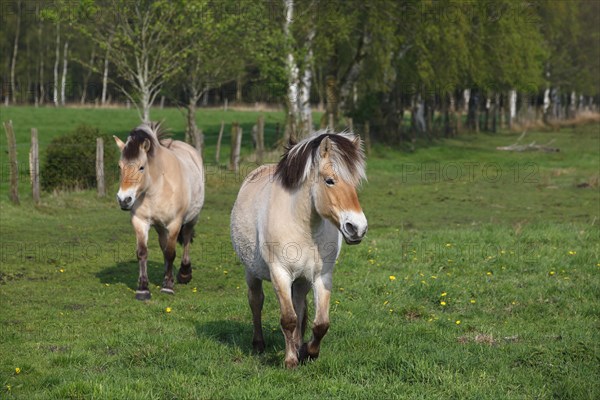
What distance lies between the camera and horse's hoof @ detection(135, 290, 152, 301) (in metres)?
11.6

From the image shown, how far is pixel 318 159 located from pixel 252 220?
129 centimetres

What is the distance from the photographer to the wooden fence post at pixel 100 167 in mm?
21922

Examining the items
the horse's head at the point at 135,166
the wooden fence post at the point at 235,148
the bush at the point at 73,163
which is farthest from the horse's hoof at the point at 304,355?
the wooden fence post at the point at 235,148

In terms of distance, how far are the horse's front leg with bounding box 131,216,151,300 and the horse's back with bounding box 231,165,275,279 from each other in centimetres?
348

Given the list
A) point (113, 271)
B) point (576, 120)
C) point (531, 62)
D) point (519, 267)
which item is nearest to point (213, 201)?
point (113, 271)

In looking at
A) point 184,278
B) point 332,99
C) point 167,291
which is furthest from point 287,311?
point 332,99

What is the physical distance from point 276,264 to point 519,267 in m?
5.93

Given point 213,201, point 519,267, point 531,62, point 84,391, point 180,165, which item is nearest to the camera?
point 84,391

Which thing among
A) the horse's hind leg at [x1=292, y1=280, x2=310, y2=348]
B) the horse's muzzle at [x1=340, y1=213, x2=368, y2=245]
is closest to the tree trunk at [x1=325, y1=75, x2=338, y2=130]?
the horse's hind leg at [x1=292, y1=280, x2=310, y2=348]

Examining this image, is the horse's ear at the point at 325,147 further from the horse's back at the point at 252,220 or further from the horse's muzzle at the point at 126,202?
the horse's muzzle at the point at 126,202

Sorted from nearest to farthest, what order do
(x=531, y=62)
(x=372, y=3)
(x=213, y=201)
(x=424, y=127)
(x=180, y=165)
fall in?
(x=180, y=165) < (x=213, y=201) < (x=372, y=3) < (x=531, y=62) < (x=424, y=127)

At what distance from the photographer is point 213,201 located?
2270cm

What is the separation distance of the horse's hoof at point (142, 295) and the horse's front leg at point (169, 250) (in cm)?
52

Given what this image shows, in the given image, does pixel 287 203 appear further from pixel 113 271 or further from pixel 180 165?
pixel 113 271
